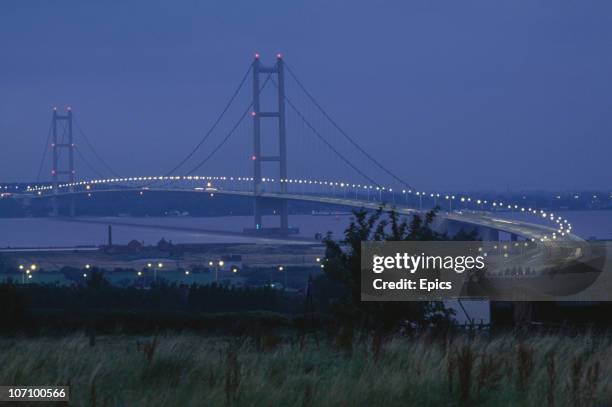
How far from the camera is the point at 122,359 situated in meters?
4.59

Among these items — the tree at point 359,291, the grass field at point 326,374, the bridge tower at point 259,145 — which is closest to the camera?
the grass field at point 326,374

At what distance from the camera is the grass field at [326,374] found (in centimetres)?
378

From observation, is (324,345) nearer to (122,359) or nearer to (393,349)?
(393,349)

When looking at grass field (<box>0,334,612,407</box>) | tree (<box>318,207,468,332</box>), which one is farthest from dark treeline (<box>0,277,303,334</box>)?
grass field (<box>0,334,612,407</box>)

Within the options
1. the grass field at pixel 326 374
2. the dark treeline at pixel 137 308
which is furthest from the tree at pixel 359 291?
the grass field at pixel 326 374

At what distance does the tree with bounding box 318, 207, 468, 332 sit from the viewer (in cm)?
746

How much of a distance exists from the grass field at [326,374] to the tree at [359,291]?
203 cm

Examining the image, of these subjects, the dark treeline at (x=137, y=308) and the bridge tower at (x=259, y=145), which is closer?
the dark treeline at (x=137, y=308)

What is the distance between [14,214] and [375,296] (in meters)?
76.0

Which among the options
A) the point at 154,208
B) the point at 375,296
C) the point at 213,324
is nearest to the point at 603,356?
the point at 375,296

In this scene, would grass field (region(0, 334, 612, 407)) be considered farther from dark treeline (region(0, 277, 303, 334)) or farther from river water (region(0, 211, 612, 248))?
river water (region(0, 211, 612, 248))

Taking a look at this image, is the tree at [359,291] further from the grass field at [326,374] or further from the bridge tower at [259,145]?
the bridge tower at [259,145]

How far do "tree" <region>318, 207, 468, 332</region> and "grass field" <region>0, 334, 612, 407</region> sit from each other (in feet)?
6.64

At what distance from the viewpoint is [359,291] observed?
310 inches
